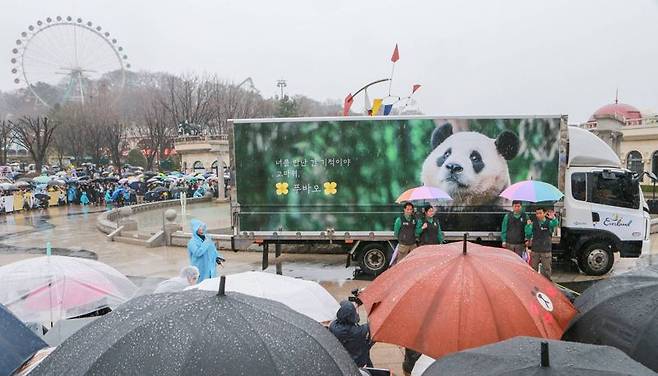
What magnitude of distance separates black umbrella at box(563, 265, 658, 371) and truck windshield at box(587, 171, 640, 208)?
747 cm

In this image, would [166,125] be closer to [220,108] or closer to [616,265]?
[220,108]

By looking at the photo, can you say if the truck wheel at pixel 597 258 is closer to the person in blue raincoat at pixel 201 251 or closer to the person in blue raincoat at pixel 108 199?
the person in blue raincoat at pixel 201 251

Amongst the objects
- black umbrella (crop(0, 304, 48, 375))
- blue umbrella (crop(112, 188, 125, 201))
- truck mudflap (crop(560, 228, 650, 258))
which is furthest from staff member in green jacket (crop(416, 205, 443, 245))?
blue umbrella (crop(112, 188, 125, 201))

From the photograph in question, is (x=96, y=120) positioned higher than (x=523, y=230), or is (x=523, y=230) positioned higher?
(x=96, y=120)

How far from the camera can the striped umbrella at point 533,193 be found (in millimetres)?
9062

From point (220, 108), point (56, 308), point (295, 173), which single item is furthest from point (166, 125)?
point (56, 308)

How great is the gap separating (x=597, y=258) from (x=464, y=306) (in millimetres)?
8887

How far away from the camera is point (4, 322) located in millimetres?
3572

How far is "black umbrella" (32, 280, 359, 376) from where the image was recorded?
2.26 meters

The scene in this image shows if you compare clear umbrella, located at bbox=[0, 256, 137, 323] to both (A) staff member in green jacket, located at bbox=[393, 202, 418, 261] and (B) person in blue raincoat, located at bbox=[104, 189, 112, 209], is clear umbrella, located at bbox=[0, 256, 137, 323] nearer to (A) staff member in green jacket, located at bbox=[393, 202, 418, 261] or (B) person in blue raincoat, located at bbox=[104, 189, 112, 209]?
(A) staff member in green jacket, located at bbox=[393, 202, 418, 261]

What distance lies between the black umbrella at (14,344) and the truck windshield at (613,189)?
10684mm

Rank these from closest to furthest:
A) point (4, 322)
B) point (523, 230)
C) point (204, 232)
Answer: point (4, 322)
point (204, 232)
point (523, 230)

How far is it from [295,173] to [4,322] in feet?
26.2

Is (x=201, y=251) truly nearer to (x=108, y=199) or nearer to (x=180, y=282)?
(x=180, y=282)
